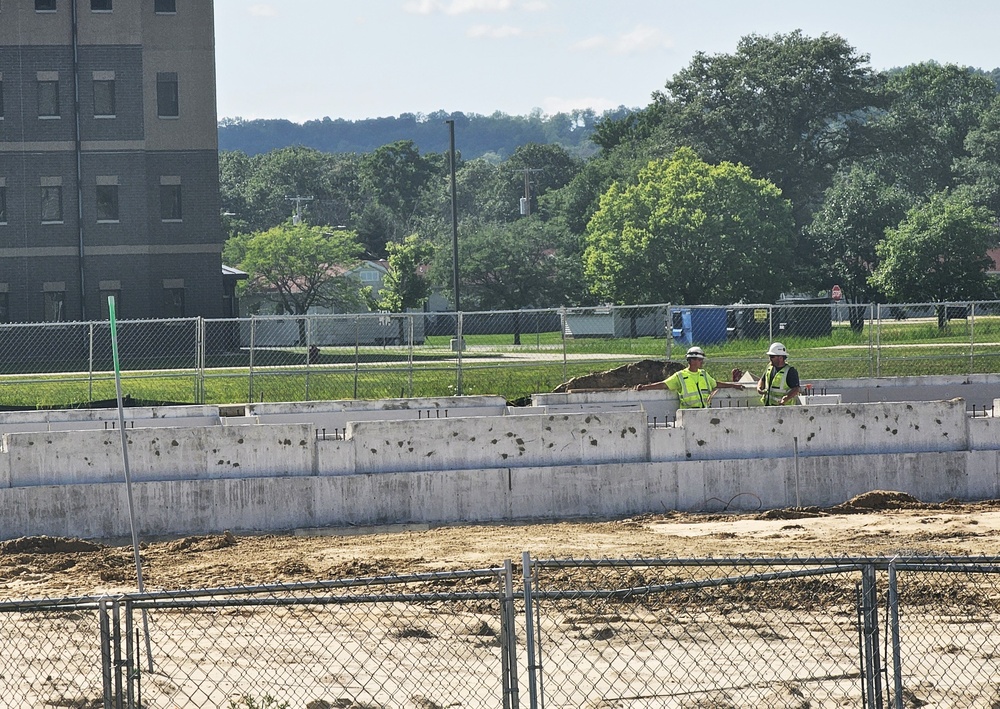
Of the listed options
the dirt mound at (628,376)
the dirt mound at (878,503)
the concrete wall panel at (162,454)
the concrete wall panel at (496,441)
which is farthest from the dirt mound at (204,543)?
the dirt mound at (628,376)

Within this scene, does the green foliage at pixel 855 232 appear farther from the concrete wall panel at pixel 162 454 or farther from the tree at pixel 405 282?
the concrete wall panel at pixel 162 454

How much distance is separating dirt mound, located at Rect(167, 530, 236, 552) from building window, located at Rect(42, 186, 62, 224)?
33664mm

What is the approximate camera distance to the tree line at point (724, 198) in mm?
54906

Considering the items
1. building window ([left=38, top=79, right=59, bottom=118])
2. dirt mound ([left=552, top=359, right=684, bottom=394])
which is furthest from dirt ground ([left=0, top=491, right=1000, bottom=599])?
building window ([left=38, top=79, right=59, bottom=118])

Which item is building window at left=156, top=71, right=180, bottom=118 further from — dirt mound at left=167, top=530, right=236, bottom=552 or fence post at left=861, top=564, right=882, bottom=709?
fence post at left=861, top=564, right=882, bottom=709

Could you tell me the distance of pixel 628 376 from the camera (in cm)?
2578

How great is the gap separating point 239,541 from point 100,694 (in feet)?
18.9

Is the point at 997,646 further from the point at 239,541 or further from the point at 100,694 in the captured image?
the point at 239,541

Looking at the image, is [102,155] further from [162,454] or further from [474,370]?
[162,454]

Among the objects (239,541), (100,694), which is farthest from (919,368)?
(100,694)

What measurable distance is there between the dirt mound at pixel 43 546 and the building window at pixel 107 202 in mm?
33500

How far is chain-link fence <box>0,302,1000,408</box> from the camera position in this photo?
89.4 feet

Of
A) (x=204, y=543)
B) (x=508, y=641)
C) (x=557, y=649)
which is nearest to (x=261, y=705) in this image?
(x=508, y=641)

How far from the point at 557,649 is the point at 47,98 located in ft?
132
